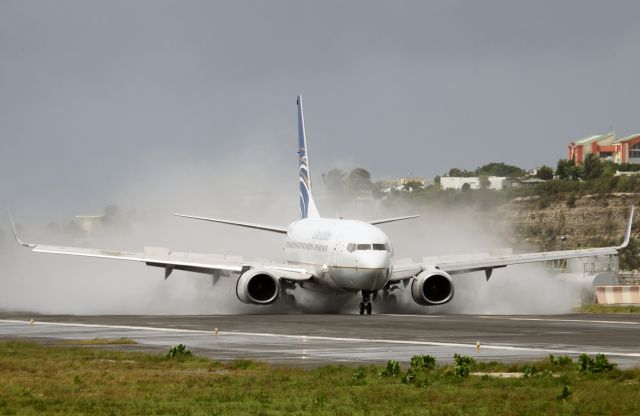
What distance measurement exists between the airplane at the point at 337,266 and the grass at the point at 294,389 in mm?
28825

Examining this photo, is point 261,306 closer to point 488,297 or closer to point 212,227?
point 488,297

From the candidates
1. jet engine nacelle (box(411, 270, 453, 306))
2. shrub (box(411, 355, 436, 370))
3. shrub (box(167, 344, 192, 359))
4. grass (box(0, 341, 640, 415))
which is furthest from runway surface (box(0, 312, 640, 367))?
jet engine nacelle (box(411, 270, 453, 306))

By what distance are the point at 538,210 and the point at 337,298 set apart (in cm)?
11891

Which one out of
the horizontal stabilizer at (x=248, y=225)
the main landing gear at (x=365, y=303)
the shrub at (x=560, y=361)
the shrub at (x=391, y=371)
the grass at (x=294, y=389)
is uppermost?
the horizontal stabilizer at (x=248, y=225)

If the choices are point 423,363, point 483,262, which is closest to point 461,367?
point 423,363

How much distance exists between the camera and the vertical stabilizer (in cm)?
7756

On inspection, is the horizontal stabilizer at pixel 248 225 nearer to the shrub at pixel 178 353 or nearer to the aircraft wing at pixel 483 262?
the aircraft wing at pixel 483 262

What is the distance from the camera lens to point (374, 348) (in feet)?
120

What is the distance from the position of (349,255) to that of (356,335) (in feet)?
60.5

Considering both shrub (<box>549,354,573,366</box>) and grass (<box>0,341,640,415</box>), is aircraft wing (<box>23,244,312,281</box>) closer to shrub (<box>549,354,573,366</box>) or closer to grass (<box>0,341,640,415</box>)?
grass (<box>0,341,640,415</box>)

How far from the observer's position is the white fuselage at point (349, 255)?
197 feet

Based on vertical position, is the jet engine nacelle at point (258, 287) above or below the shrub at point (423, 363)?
above

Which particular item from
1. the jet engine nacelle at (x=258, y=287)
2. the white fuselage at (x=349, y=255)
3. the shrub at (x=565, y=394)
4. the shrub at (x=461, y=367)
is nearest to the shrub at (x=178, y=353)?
the shrub at (x=461, y=367)

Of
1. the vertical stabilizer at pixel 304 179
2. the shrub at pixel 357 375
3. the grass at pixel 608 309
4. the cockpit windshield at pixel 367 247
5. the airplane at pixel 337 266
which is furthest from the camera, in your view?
the vertical stabilizer at pixel 304 179
